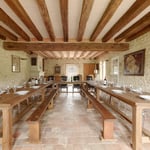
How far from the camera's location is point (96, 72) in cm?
1105

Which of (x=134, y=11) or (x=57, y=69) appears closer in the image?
(x=134, y=11)

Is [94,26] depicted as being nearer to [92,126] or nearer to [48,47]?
[48,47]

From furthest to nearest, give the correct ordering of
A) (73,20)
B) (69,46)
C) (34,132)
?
(69,46), (73,20), (34,132)

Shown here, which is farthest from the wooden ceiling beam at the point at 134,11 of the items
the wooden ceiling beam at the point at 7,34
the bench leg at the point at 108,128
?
the wooden ceiling beam at the point at 7,34

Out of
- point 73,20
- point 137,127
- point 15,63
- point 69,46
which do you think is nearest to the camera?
point 137,127

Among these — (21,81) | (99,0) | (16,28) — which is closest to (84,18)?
(99,0)

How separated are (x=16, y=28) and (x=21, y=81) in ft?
11.9

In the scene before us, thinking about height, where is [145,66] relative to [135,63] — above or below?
below

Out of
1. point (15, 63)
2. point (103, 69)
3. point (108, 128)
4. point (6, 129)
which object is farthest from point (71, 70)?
point (6, 129)

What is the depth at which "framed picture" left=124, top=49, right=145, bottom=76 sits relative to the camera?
408cm

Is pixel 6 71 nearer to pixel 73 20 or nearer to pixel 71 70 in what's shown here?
pixel 73 20

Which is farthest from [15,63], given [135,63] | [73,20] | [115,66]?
[135,63]

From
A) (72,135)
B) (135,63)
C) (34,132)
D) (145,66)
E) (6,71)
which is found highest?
(135,63)

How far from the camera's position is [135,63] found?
4445 millimetres
